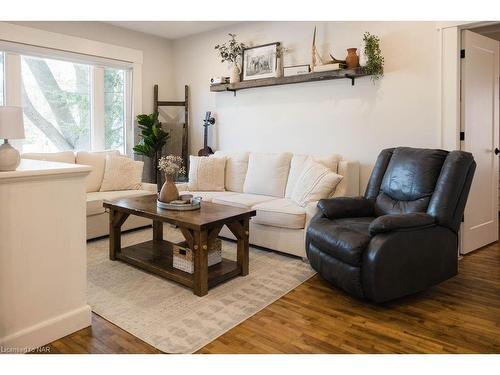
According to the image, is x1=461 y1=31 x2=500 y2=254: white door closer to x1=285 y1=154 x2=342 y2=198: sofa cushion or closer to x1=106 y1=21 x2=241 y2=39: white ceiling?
x1=285 y1=154 x2=342 y2=198: sofa cushion

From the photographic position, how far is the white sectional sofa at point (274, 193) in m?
3.46

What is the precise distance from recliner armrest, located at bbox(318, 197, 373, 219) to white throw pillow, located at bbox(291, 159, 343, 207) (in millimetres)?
325

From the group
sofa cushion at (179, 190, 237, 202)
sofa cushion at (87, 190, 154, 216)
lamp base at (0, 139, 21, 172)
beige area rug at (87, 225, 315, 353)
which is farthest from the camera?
sofa cushion at (179, 190, 237, 202)

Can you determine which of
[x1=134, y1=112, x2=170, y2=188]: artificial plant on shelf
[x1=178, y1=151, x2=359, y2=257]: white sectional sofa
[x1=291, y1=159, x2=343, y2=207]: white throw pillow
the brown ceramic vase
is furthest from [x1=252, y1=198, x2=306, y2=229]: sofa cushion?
[x1=134, y1=112, x2=170, y2=188]: artificial plant on shelf

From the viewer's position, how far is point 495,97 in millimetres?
3957

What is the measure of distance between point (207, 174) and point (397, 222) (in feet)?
8.20

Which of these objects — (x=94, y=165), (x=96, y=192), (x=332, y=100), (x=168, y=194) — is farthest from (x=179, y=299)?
(x=332, y=100)

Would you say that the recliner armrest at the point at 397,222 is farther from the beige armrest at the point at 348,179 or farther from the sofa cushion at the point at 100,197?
the sofa cushion at the point at 100,197

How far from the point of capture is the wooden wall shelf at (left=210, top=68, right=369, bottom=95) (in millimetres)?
3855

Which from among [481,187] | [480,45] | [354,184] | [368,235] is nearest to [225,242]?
[354,184]

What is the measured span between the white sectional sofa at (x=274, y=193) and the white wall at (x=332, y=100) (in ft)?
1.33

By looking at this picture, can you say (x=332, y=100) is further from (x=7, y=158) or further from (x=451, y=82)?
(x=7, y=158)

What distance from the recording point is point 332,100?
4219mm

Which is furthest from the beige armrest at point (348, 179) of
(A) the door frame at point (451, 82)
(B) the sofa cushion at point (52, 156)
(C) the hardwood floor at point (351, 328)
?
(B) the sofa cushion at point (52, 156)
